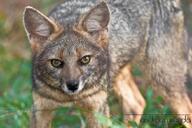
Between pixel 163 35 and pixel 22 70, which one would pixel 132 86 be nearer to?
pixel 163 35

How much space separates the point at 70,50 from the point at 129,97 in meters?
2.80

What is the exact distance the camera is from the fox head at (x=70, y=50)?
8203mm

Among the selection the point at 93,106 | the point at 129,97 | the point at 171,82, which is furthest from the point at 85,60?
the point at 129,97

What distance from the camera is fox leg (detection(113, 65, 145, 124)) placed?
1070 centimetres

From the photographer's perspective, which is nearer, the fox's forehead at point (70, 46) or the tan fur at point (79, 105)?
the fox's forehead at point (70, 46)

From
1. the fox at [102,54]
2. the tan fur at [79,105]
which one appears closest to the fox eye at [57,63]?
the fox at [102,54]

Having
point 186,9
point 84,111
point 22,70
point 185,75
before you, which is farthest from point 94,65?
point 186,9

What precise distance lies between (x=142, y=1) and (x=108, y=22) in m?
1.26

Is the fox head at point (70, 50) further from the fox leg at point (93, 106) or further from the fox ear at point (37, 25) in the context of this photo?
the fox leg at point (93, 106)

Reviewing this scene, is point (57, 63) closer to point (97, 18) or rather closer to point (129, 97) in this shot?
point (97, 18)

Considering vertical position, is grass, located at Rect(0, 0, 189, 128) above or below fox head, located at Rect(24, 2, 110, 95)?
below

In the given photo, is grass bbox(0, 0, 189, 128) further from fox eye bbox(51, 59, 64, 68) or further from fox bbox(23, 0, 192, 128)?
fox eye bbox(51, 59, 64, 68)

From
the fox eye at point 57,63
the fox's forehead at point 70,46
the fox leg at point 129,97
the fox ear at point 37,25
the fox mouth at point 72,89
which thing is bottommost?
the fox leg at point 129,97

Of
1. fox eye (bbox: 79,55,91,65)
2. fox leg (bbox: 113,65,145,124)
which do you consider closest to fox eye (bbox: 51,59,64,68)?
fox eye (bbox: 79,55,91,65)
